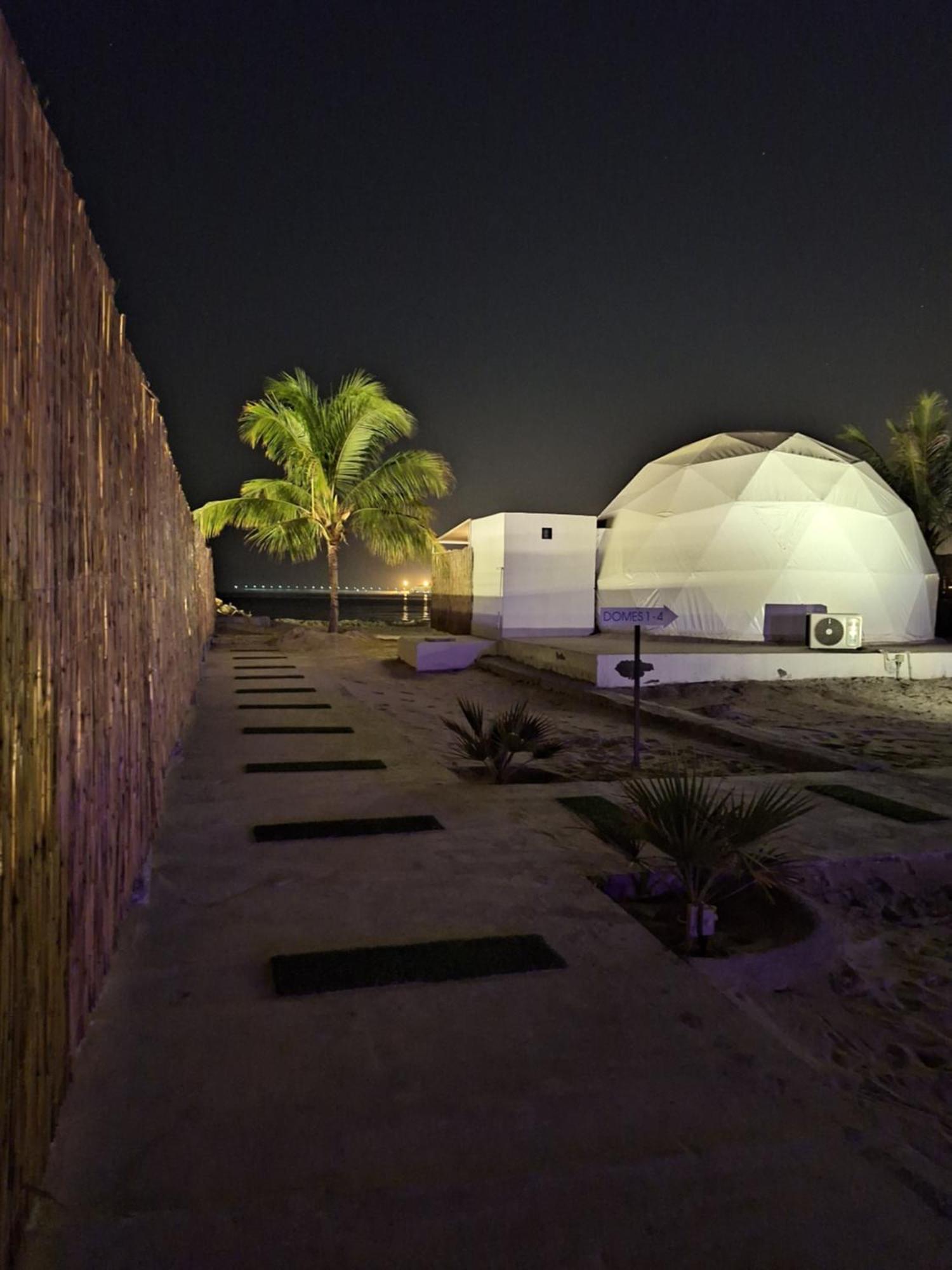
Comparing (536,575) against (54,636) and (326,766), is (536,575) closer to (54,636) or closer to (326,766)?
(326,766)

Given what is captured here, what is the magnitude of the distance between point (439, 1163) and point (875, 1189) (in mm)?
999

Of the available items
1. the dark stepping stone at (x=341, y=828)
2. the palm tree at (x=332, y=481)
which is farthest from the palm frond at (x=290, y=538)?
the dark stepping stone at (x=341, y=828)

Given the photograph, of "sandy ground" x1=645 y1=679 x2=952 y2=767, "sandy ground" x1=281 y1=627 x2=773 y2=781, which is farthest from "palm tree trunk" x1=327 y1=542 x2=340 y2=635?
"sandy ground" x1=645 y1=679 x2=952 y2=767

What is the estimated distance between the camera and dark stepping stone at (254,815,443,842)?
4.61m

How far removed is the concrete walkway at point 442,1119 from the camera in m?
1.71

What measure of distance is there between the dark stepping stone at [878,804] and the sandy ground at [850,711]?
6.99ft

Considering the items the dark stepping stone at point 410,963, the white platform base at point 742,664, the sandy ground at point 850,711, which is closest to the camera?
the dark stepping stone at point 410,963

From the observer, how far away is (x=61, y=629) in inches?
84.5

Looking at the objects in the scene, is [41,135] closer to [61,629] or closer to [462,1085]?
[61,629]

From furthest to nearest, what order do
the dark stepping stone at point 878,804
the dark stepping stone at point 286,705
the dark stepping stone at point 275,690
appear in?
the dark stepping stone at point 275,690 → the dark stepping stone at point 286,705 → the dark stepping stone at point 878,804

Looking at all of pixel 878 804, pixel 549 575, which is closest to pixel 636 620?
pixel 878 804

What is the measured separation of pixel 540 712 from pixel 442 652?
5117mm

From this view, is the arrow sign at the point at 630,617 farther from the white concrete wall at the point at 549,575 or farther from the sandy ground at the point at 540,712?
the white concrete wall at the point at 549,575

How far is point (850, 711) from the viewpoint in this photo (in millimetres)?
11109
